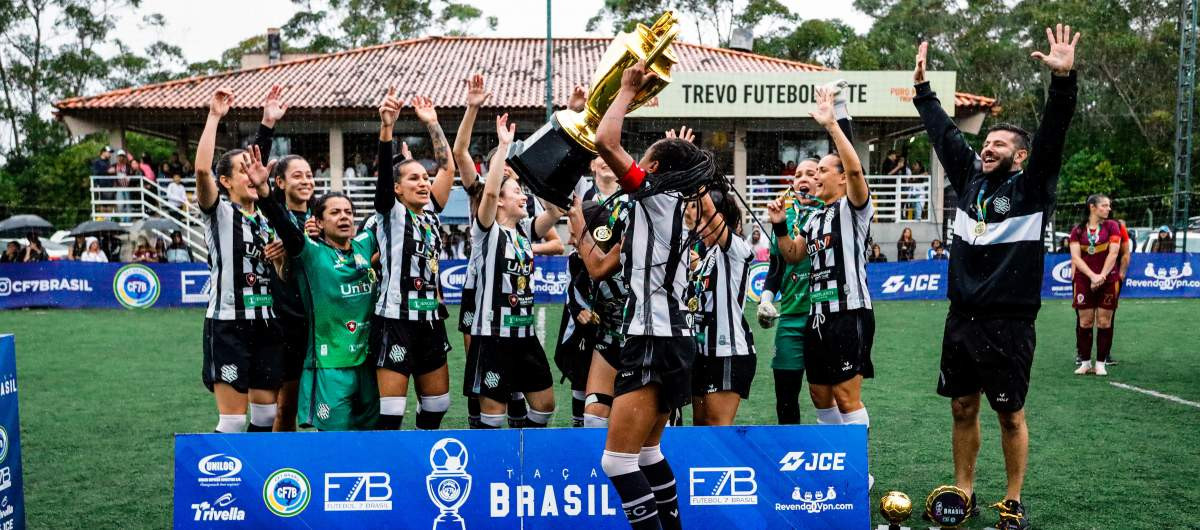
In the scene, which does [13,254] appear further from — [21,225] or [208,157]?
[208,157]

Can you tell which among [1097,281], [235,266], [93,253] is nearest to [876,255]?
[1097,281]

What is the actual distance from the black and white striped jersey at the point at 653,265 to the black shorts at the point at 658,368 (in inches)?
1.6

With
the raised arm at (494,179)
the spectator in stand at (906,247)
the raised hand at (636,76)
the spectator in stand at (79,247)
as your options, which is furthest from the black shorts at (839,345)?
the spectator in stand at (79,247)

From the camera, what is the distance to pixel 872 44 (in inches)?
1758

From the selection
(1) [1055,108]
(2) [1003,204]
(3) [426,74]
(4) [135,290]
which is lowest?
(4) [135,290]

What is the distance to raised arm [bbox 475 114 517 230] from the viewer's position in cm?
556

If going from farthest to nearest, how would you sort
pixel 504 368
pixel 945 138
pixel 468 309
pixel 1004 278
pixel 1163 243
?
pixel 1163 243
pixel 468 309
pixel 504 368
pixel 945 138
pixel 1004 278

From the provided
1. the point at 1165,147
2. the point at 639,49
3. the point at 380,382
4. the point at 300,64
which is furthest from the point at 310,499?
the point at 1165,147

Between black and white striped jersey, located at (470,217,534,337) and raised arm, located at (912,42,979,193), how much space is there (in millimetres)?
2383

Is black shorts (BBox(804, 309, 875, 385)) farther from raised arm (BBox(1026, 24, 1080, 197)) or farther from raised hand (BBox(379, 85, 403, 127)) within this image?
raised hand (BBox(379, 85, 403, 127))

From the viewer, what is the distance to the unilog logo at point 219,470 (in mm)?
4863

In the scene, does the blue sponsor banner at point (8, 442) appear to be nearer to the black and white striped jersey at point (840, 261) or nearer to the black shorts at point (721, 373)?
the black shorts at point (721, 373)

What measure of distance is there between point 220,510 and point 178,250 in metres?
18.9

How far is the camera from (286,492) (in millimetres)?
4910
